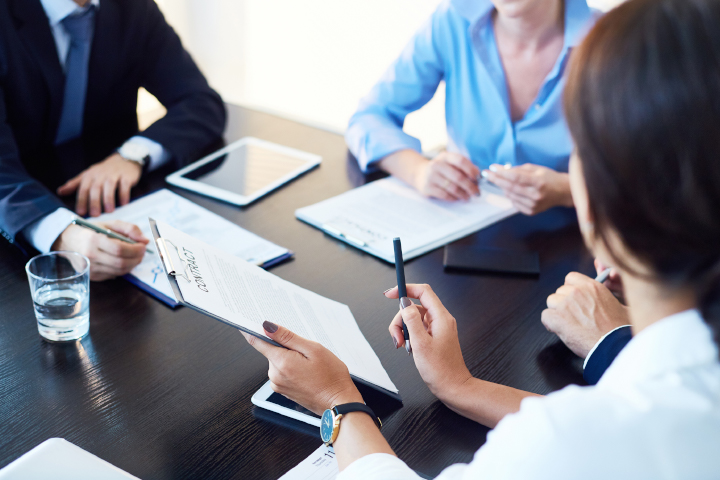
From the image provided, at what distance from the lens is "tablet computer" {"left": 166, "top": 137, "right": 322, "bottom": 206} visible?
56.0 inches

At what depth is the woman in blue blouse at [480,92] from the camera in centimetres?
150

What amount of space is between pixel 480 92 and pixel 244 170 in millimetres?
693

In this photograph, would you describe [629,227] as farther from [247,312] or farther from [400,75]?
[400,75]

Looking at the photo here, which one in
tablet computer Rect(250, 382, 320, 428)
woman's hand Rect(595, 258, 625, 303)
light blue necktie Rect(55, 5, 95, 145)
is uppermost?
light blue necktie Rect(55, 5, 95, 145)

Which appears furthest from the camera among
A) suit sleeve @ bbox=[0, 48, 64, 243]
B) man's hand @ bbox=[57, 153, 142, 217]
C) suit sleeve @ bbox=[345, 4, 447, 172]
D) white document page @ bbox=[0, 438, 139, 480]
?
suit sleeve @ bbox=[345, 4, 447, 172]

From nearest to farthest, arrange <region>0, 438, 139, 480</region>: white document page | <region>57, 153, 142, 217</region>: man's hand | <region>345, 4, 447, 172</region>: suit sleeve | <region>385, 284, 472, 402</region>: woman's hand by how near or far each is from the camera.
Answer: <region>0, 438, 139, 480</region>: white document page
<region>385, 284, 472, 402</region>: woman's hand
<region>57, 153, 142, 217</region>: man's hand
<region>345, 4, 447, 172</region>: suit sleeve

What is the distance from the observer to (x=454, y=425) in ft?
2.70

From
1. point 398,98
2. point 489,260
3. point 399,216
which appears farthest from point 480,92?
point 489,260

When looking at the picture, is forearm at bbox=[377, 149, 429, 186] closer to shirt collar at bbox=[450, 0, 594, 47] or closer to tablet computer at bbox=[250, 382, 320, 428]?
shirt collar at bbox=[450, 0, 594, 47]

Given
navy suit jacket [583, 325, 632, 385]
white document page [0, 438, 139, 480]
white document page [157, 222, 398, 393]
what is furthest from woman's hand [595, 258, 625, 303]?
white document page [0, 438, 139, 480]

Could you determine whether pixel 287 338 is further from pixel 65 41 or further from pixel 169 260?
pixel 65 41

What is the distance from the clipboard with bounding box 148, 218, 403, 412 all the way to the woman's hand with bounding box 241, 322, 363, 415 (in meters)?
0.02

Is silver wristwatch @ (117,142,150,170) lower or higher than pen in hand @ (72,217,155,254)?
higher

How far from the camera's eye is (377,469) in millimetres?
676
